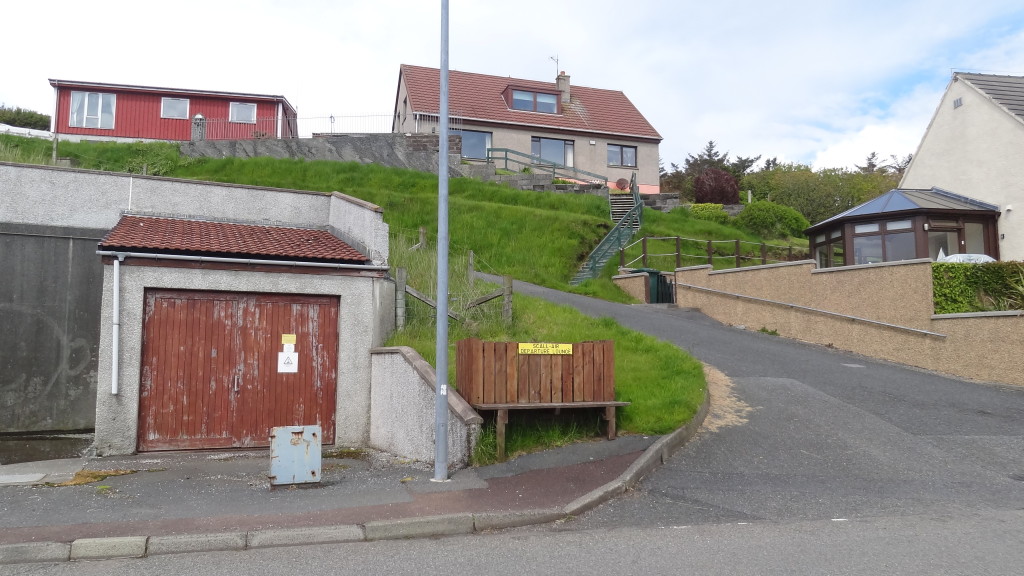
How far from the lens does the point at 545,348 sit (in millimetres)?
9906

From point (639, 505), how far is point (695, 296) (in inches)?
558

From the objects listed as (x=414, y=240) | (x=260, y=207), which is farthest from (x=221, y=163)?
(x=260, y=207)

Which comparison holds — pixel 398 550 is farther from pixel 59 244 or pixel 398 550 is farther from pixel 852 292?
pixel 852 292

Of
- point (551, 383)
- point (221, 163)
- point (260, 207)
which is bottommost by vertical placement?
point (551, 383)

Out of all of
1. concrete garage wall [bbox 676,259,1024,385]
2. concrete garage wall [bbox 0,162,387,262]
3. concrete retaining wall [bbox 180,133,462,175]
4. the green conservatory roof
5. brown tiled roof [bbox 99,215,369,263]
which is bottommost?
concrete garage wall [bbox 676,259,1024,385]

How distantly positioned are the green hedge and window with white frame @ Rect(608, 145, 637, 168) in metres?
25.4

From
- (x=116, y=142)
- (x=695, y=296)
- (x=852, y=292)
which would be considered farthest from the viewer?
(x=116, y=142)

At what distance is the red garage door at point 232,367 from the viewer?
11.3 m

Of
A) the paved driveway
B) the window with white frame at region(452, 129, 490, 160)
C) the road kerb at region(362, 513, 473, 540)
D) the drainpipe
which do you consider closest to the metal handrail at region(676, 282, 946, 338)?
the paved driveway

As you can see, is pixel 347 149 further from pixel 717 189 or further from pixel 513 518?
pixel 513 518

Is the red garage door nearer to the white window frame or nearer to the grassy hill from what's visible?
the grassy hill

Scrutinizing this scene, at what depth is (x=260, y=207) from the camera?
48.0ft

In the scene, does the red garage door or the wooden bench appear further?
the red garage door

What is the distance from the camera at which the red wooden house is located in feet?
111
